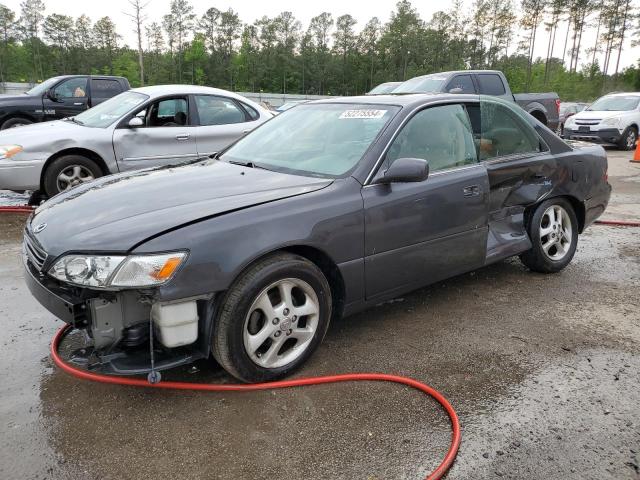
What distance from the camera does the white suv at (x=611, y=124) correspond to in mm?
15500

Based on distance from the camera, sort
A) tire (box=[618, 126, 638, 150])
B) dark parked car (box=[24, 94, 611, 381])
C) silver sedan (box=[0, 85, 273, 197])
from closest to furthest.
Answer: dark parked car (box=[24, 94, 611, 381]), silver sedan (box=[0, 85, 273, 197]), tire (box=[618, 126, 638, 150])

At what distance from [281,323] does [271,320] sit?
0.07 metres

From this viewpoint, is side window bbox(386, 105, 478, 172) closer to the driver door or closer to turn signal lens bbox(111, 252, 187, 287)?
the driver door

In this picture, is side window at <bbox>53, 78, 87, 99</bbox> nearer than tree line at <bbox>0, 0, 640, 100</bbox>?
Yes

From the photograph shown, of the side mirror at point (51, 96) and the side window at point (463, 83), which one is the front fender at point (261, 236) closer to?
the side window at point (463, 83)

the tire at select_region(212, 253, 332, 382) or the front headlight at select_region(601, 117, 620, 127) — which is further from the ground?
the front headlight at select_region(601, 117, 620, 127)

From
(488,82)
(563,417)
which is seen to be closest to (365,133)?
(563,417)

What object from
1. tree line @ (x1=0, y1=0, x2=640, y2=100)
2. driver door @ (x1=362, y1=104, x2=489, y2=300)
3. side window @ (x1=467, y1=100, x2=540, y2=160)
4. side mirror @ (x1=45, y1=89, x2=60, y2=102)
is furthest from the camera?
tree line @ (x1=0, y1=0, x2=640, y2=100)

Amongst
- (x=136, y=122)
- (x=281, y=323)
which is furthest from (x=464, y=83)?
(x=281, y=323)

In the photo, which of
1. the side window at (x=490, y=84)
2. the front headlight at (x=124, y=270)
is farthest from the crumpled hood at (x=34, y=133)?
the side window at (x=490, y=84)

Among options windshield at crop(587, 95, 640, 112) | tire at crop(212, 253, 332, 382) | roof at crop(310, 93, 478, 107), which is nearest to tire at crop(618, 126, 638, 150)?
windshield at crop(587, 95, 640, 112)

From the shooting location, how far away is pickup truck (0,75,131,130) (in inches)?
434

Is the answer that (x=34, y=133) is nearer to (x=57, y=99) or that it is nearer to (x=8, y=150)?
(x=8, y=150)

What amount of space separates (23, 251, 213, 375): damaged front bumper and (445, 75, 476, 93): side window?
9516 mm
